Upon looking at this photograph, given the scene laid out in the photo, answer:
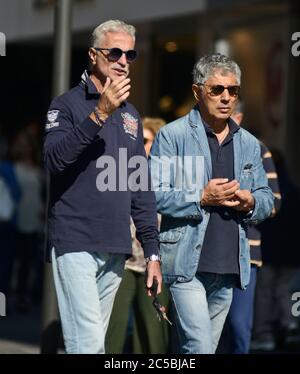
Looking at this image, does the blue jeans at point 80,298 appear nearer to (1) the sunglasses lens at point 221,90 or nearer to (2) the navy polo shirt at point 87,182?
(2) the navy polo shirt at point 87,182

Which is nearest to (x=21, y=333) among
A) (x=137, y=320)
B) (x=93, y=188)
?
(x=137, y=320)

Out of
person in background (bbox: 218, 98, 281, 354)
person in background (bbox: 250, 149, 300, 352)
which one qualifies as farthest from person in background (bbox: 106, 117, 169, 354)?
person in background (bbox: 250, 149, 300, 352)

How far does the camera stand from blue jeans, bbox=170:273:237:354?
680cm

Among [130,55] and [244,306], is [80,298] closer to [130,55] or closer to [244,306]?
[130,55]

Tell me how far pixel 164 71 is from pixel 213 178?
38.6ft

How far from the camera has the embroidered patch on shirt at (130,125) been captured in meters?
6.67

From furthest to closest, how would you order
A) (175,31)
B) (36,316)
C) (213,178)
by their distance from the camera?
(175,31) < (36,316) < (213,178)

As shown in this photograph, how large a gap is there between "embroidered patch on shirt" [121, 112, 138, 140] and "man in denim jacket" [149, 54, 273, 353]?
1.06 ft

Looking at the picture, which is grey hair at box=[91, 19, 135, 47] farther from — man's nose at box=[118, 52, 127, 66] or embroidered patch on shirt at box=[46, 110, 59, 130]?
embroidered patch on shirt at box=[46, 110, 59, 130]

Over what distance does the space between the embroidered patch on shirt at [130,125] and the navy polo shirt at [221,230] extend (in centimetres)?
48

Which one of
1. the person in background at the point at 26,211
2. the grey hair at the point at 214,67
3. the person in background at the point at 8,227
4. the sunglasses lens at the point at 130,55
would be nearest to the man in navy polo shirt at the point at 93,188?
the sunglasses lens at the point at 130,55

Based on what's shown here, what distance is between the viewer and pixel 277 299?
12.2 m
